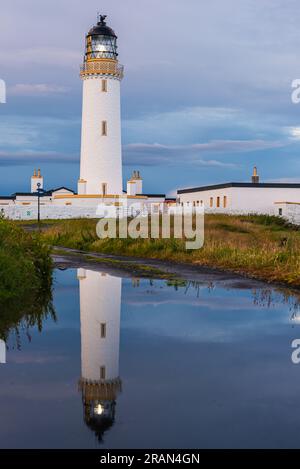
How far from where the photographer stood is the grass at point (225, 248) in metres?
15.9

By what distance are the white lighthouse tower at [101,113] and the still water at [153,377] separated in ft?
117

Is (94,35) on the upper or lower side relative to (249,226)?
upper

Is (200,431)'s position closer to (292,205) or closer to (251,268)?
(251,268)

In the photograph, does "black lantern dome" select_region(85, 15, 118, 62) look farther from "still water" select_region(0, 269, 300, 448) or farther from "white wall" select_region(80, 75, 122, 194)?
"still water" select_region(0, 269, 300, 448)

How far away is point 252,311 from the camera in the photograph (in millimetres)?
10367

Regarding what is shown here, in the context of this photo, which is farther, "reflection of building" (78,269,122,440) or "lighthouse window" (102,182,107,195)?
"lighthouse window" (102,182,107,195)

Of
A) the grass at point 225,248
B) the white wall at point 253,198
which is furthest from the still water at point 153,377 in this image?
the white wall at point 253,198

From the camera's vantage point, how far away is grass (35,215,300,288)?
15.9 metres

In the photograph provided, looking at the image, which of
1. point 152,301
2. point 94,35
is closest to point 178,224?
point 152,301

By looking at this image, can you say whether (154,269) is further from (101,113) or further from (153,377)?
(101,113)

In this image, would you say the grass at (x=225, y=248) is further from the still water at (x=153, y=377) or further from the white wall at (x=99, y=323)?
the still water at (x=153, y=377)

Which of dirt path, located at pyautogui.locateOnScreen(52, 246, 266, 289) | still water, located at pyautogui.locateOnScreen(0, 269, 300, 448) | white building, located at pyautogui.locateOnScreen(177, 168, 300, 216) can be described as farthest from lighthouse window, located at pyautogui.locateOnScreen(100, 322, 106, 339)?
white building, located at pyautogui.locateOnScreen(177, 168, 300, 216)

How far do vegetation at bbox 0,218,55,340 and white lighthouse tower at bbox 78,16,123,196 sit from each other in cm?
3188
